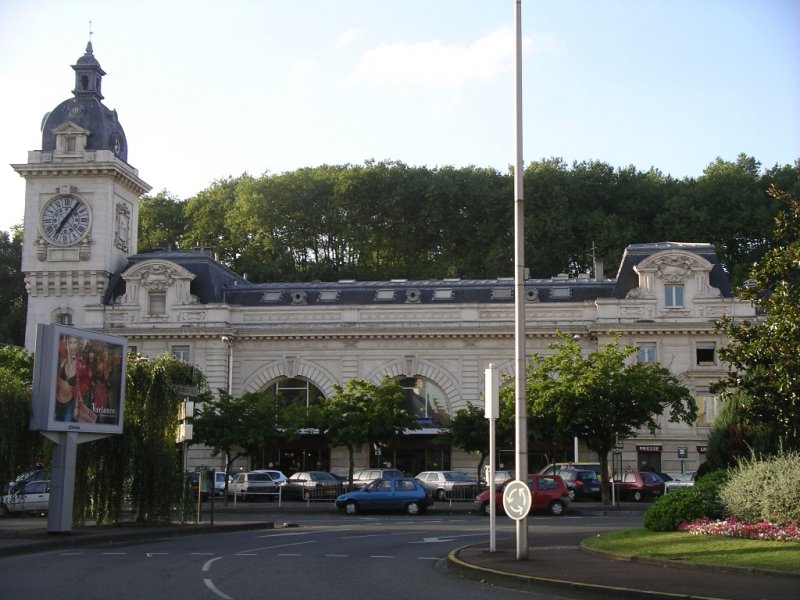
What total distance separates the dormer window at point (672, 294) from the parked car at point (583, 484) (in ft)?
50.0

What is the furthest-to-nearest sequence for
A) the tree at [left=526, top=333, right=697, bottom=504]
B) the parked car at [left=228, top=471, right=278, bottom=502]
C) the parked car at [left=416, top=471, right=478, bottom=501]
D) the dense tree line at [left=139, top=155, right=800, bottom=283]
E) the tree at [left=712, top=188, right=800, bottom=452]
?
1. the dense tree line at [left=139, top=155, right=800, bottom=283]
2. the parked car at [left=228, top=471, right=278, bottom=502]
3. the parked car at [left=416, top=471, right=478, bottom=501]
4. the tree at [left=526, top=333, right=697, bottom=504]
5. the tree at [left=712, top=188, right=800, bottom=452]

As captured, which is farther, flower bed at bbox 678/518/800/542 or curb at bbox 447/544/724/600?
flower bed at bbox 678/518/800/542

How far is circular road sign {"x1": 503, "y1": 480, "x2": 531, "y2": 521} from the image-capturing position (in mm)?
19594

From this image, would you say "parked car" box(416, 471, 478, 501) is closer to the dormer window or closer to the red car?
the red car

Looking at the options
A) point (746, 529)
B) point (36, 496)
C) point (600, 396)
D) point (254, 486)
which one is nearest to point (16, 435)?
point (36, 496)

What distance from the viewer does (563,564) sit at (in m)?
19.6

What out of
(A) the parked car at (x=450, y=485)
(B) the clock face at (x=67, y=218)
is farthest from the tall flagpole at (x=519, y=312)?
(B) the clock face at (x=67, y=218)

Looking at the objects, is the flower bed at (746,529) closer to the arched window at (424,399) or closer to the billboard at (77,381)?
the billboard at (77,381)

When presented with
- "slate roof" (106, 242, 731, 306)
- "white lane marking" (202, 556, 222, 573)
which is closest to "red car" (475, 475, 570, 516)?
"white lane marking" (202, 556, 222, 573)

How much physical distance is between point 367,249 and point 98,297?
23.1m

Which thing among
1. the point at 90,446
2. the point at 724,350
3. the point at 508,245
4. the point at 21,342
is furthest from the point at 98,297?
the point at 724,350

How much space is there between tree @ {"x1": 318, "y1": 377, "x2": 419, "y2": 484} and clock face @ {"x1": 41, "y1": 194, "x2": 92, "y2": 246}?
2016cm

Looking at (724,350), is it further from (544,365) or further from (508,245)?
(508,245)

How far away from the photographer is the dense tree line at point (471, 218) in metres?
78.1
